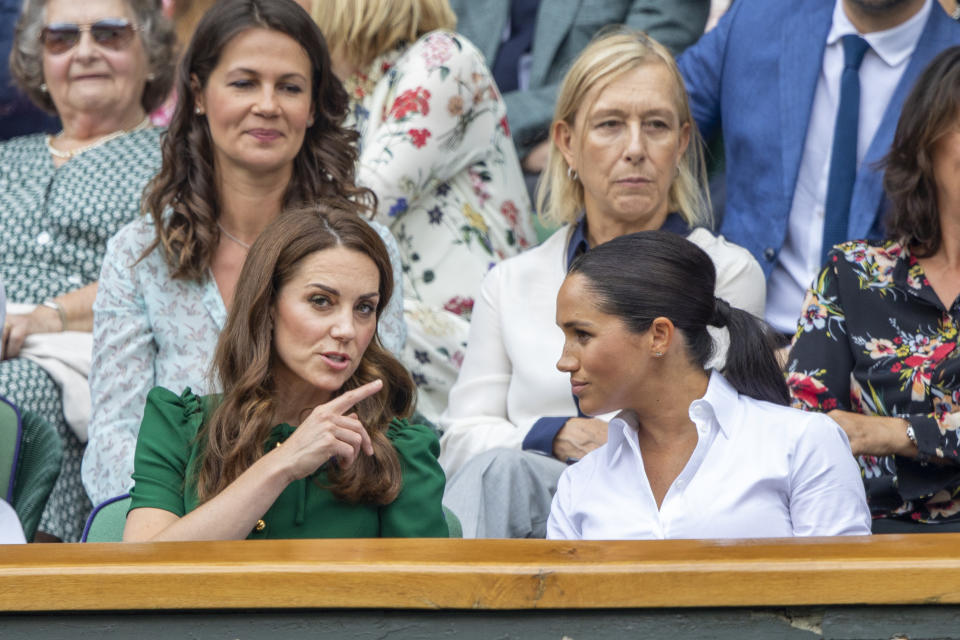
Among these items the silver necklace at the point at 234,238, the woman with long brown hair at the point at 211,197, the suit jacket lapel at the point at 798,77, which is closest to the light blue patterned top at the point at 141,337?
the woman with long brown hair at the point at 211,197

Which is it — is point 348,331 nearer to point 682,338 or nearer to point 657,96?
point 682,338

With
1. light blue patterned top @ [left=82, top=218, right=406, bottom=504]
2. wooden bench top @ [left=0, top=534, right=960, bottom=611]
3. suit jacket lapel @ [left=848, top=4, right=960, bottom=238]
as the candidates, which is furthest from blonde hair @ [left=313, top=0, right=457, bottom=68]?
wooden bench top @ [left=0, top=534, right=960, bottom=611]

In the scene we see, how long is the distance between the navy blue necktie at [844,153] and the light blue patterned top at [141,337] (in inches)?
45.6

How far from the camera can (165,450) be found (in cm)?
240

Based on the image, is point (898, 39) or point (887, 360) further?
point (898, 39)

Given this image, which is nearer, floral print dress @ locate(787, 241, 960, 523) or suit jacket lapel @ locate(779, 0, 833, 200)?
floral print dress @ locate(787, 241, 960, 523)

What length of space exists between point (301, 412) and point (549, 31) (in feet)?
7.21

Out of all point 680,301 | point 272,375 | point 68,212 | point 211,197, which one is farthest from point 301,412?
point 68,212

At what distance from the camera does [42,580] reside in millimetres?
1740

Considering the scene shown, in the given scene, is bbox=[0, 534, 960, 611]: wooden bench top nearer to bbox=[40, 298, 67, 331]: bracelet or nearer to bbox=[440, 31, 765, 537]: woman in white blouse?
bbox=[440, 31, 765, 537]: woman in white blouse

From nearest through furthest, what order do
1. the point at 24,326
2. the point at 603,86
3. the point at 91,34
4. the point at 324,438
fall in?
1. the point at 324,438
2. the point at 603,86
3. the point at 24,326
4. the point at 91,34

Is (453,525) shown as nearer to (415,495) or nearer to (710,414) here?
(415,495)

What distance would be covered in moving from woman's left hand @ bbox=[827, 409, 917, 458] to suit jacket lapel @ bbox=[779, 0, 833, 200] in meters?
1.01

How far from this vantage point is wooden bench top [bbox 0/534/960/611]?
1.70m
